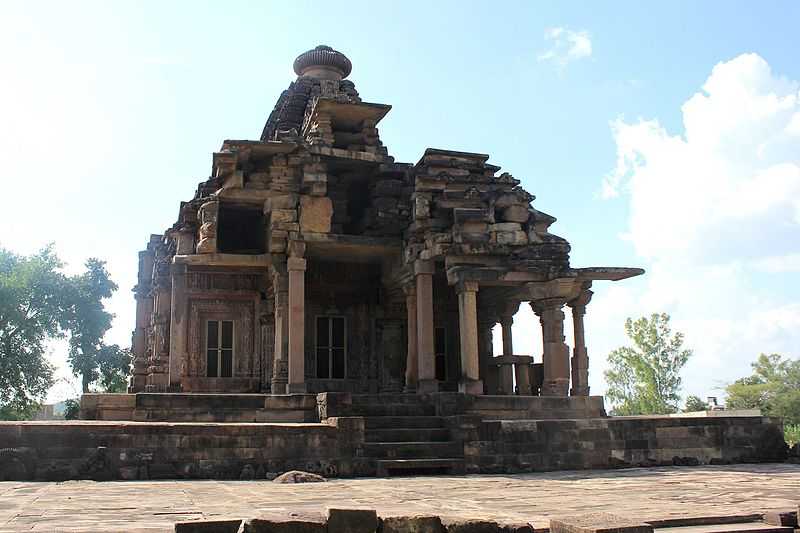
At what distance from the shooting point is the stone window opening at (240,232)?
2058cm

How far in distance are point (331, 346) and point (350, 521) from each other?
51.3 feet

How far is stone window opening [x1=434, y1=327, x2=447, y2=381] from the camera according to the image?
875 inches

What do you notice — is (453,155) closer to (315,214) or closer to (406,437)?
(315,214)

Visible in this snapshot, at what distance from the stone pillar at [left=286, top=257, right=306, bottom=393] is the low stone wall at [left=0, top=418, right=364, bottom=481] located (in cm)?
423

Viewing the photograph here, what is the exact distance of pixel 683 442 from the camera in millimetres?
15023

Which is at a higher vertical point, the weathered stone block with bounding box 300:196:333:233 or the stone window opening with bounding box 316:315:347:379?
the weathered stone block with bounding box 300:196:333:233

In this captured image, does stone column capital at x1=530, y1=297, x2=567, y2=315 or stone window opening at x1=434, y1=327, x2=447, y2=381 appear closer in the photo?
stone column capital at x1=530, y1=297, x2=567, y2=315

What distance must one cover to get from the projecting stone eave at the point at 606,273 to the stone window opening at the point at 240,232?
27.1 feet

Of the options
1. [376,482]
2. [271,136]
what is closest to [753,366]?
[271,136]

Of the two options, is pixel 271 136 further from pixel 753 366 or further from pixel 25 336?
pixel 753 366

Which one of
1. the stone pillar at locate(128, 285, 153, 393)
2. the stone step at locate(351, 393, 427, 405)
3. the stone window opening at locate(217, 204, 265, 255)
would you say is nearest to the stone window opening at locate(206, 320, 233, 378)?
the stone window opening at locate(217, 204, 265, 255)

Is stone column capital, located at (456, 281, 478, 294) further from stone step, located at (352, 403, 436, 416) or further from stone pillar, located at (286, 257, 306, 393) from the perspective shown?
stone pillar, located at (286, 257, 306, 393)

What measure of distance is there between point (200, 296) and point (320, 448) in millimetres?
9287

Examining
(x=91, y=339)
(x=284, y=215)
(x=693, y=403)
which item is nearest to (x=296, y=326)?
(x=284, y=215)
